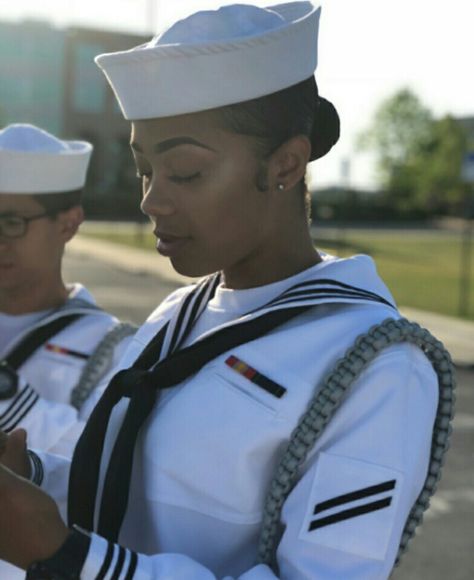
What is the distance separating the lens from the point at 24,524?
1.30 meters

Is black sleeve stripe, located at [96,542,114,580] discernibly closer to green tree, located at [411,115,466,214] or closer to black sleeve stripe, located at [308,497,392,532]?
black sleeve stripe, located at [308,497,392,532]

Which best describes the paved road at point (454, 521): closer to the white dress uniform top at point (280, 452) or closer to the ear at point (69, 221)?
the ear at point (69, 221)

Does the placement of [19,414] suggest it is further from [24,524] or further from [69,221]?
[24,524]

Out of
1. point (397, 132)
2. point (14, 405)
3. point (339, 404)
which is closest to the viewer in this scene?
point (339, 404)

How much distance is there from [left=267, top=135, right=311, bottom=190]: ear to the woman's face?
0.09ft

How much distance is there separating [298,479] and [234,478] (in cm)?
10

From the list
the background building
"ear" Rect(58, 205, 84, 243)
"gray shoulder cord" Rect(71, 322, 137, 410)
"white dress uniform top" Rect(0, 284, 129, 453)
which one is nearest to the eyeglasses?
"ear" Rect(58, 205, 84, 243)

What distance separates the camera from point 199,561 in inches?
61.9

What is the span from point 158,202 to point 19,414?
106 centimetres

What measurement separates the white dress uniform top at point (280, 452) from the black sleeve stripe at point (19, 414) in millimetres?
815

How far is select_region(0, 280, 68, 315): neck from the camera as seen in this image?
2.94m

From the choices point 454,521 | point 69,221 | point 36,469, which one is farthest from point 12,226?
point 454,521

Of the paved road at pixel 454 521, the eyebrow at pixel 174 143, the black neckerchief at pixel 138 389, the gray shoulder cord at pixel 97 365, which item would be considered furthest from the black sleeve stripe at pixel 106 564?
the paved road at pixel 454 521

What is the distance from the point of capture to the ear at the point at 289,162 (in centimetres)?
158
